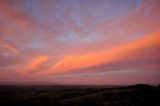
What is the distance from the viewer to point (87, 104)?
8419cm

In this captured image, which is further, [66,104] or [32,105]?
[32,105]

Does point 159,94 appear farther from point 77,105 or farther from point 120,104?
point 77,105

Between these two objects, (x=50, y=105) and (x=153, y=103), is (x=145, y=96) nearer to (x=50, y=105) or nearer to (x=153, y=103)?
(x=153, y=103)

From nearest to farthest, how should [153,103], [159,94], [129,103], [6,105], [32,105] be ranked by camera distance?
[153,103]
[129,103]
[159,94]
[32,105]
[6,105]

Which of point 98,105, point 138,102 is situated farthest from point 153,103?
point 98,105

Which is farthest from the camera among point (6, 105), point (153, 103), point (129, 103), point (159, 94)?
point (6, 105)

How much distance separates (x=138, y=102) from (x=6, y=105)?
80499 mm

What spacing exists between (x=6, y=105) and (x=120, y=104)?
7289cm

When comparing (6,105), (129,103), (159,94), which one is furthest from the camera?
(6,105)

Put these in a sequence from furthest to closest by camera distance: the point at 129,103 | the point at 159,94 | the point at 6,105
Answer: the point at 6,105
the point at 159,94
the point at 129,103

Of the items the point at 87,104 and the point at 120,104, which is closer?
the point at 120,104

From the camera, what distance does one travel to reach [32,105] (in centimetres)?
9650

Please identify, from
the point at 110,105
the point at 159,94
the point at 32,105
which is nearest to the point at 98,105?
the point at 110,105

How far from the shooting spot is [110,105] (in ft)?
253
